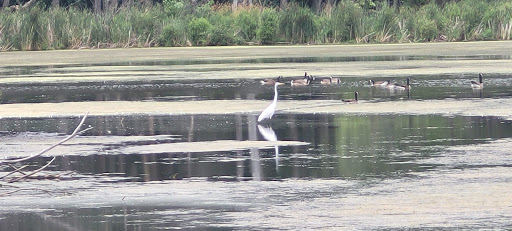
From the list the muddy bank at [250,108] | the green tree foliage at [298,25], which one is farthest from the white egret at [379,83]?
the green tree foliage at [298,25]

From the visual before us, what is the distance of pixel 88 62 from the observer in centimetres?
3647

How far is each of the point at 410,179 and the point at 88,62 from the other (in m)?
26.2

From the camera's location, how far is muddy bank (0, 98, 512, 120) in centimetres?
1816

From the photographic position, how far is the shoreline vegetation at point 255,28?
44.1m

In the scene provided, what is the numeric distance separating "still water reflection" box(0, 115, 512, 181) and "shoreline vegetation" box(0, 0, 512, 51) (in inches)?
1027

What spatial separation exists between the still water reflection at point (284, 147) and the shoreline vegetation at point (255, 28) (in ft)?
85.6

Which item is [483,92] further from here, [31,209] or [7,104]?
[31,209]

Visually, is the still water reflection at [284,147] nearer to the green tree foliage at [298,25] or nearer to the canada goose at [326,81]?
the canada goose at [326,81]

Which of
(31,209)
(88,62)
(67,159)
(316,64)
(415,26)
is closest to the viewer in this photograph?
(31,209)

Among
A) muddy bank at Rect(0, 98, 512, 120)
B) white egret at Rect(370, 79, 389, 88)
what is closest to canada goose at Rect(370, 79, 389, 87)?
white egret at Rect(370, 79, 389, 88)

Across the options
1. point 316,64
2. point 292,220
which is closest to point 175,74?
point 316,64

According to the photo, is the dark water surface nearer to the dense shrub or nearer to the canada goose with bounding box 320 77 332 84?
the canada goose with bounding box 320 77 332 84

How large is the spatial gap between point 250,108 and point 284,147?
5.47 meters

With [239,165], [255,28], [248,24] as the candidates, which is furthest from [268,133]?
[248,24]
